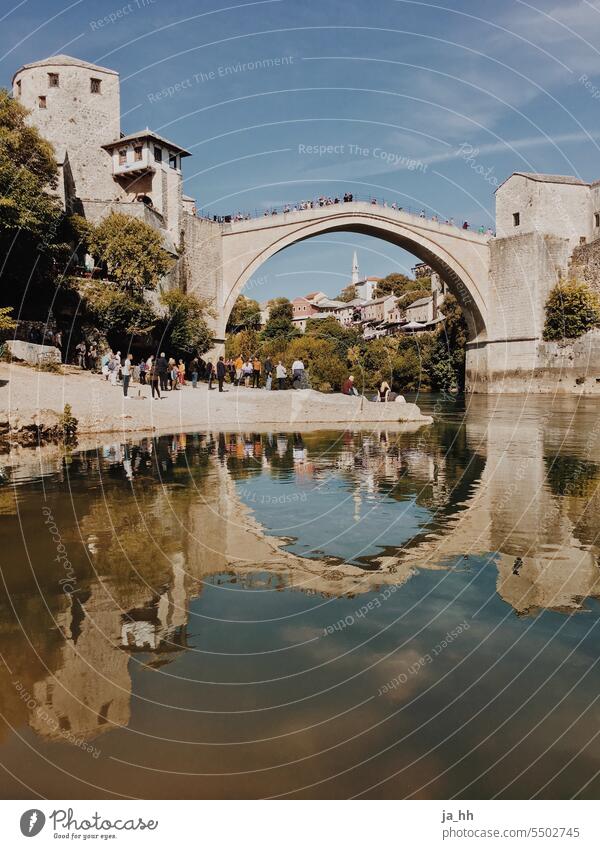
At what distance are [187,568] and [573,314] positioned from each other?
2012 inches

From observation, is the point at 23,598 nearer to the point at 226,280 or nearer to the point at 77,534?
the point at 77,534

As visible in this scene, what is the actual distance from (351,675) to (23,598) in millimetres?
2658

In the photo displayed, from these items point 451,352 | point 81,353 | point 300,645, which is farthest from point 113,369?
point 451,352

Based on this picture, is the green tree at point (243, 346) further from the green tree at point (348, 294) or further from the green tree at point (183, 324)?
the green tree at point (348, 294)

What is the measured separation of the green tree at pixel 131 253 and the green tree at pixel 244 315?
36108 mm

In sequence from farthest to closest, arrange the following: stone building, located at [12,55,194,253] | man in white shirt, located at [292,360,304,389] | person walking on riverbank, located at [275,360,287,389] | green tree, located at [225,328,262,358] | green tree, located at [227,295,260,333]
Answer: green tree, located at [227,295,260,333], green tree, located at [225,328,262,358], stone building, located at [12,55,194,253], person walking on riverbank, located at [275,360,287,389], man in white shirt, located at [292,360,304,389]

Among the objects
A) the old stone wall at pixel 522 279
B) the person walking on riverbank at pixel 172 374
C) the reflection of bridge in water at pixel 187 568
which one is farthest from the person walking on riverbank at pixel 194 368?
the old stone wall at pixel 522 279

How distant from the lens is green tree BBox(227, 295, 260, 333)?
73.8 meters

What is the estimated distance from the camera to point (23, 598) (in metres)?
5.11

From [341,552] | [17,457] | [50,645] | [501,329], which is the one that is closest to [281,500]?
[341,552]

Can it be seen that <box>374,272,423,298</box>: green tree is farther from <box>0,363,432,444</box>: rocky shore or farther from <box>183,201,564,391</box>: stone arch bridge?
<box>0,363,432,444</box>: rocky shore

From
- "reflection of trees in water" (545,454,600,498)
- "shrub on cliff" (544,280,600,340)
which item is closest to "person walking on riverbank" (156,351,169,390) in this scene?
"reflection of trees in water" (545,454,600,498)

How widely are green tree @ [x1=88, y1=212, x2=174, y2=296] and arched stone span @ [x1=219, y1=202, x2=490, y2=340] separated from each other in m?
9.39

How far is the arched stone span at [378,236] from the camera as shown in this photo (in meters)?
44.7
